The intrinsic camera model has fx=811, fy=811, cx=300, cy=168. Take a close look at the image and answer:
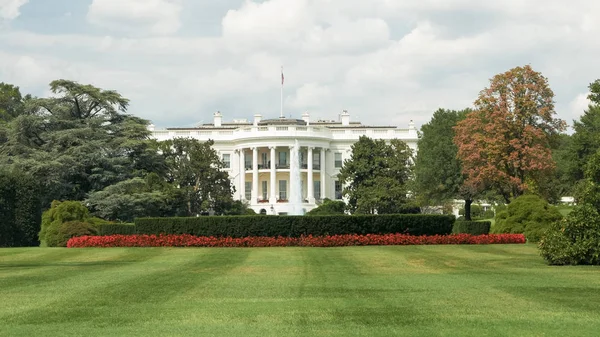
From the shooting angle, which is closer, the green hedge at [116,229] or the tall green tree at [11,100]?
the green hedge at [116,229]

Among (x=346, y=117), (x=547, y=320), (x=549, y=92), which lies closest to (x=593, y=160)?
(x=547, y=320)

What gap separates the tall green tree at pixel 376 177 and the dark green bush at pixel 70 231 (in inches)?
1146

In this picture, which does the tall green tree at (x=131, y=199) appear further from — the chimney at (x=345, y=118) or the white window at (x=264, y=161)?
the chimney at (x=345, y=118)

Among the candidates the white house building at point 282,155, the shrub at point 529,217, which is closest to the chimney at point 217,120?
the white house building at point 282,155

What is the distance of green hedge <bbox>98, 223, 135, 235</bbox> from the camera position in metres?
35.9

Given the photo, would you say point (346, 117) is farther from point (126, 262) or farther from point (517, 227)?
point (126, 262)

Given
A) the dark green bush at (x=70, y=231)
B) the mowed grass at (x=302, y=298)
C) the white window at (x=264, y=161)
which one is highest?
the white window at (x=264, y=161)

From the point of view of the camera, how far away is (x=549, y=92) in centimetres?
4484

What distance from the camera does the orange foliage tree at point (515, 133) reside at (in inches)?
1725

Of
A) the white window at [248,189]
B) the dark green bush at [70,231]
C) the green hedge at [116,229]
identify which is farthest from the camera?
the white window at [248,189]

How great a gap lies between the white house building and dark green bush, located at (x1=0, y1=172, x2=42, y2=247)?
150ft

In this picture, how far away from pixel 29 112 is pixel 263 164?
4043 centimetres

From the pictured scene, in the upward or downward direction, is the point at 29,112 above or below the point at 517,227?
above

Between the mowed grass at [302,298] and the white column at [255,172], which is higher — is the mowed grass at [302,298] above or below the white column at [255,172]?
below
